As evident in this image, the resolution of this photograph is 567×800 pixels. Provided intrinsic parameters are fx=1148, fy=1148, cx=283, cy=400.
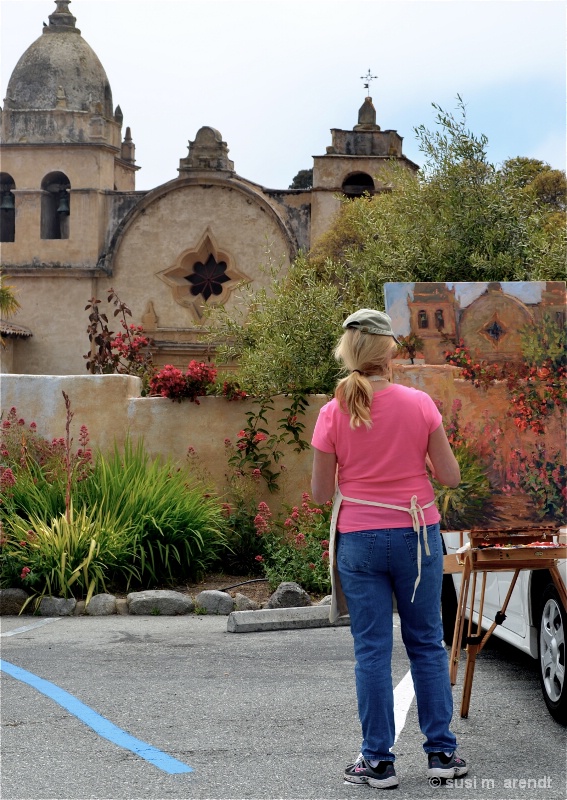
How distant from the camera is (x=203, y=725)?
6.20 m

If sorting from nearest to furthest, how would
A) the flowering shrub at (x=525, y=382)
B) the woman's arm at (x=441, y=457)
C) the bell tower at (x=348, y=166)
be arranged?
1. the woman's arm at (x=441, y=457)
2. the flowering shrub at (x=525, y=382)
3. the bell tower at (x=348, y=166)

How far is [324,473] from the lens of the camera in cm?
519

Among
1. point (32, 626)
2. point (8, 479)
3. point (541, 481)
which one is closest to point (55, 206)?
point (8, 479)

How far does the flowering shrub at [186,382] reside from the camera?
13328 millimetres

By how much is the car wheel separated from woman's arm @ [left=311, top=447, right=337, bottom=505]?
1652 mm

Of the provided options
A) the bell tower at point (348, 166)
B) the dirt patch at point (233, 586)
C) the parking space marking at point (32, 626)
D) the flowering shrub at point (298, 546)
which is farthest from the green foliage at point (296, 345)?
the bell tower at point (348, 166)

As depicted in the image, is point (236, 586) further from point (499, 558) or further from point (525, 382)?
point (499, 558)

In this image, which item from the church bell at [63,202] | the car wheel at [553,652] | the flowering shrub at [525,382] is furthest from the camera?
the church bell at [63,202]

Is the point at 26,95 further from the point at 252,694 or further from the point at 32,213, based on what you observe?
the point at 252,694

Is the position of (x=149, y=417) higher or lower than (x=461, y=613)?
higher

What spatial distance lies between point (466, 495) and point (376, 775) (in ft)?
6.98

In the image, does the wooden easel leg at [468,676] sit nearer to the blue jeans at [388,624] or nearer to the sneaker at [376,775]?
the blue jeans at [388,624]

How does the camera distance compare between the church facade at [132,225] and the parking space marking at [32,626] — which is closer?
the parking space marking at [32,626]

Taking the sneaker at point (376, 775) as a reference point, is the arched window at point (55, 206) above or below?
above
